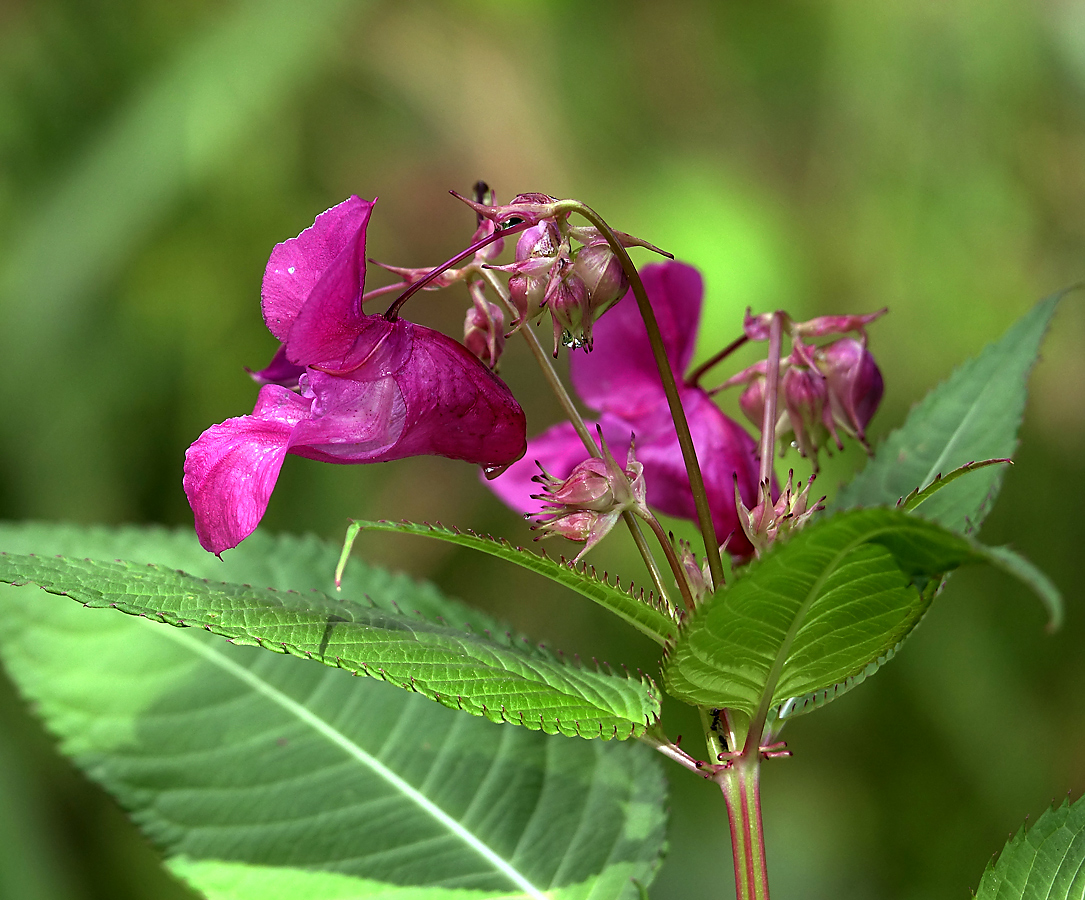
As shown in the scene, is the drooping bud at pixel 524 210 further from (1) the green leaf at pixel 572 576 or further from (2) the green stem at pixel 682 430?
(1) the green leaf at pixel 572 576

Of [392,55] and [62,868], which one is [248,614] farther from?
[392,55]

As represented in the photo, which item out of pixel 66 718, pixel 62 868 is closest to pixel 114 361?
pixel 62 868

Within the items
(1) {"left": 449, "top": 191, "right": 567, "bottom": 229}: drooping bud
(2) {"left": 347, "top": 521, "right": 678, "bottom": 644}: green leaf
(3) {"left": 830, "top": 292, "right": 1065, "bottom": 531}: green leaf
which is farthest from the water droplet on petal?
(3) {"left": 830, "top": 292, "right": 1065, "bottom": 531}: green leaf

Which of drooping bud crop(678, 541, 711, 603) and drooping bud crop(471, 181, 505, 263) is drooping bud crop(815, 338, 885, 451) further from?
drooping bud crop(471, 181, 505, 263)

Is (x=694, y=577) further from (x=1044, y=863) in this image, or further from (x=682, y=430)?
(x=1044, y=863)

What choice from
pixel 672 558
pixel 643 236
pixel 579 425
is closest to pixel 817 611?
pixel 672 558
